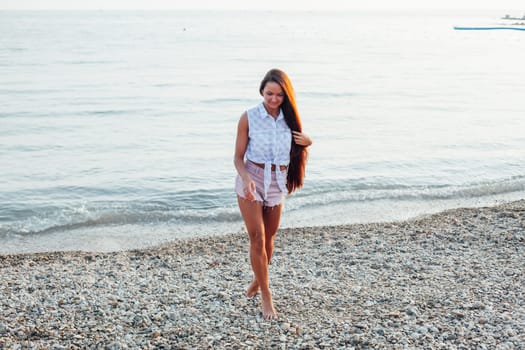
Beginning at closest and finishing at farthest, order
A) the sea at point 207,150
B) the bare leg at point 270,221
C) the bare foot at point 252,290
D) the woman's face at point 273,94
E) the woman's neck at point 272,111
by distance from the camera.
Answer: the woman's face at point 273,94, the woman's neck at point 272,111, the bare leg at point 270,221, the bare foot at point 252,290, the sea at point 207,150

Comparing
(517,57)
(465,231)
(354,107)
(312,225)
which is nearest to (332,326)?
(465,231)

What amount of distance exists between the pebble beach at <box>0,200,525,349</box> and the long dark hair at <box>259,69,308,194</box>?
4.57 ft

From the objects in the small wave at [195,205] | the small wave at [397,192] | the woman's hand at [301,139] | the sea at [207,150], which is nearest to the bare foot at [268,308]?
the woman's hand at [301,139]

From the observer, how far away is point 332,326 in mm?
5844

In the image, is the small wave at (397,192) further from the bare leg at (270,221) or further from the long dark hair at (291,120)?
the long dark hair at (291,120)

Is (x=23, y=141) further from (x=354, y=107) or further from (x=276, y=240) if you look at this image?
(x=354, y=107)

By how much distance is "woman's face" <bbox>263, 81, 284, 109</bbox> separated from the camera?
17.9ft

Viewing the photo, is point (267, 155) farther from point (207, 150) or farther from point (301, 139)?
point (207, 150)

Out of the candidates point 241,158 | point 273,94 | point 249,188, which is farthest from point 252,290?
point 273,94

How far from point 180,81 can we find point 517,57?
3675 centimetres

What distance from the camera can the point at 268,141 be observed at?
5.57 m

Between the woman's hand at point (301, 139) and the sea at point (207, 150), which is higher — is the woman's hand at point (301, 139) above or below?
above

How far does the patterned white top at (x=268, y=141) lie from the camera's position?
5.55m

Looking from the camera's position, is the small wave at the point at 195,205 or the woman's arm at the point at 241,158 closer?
the woman's arm at the point at 241,158
